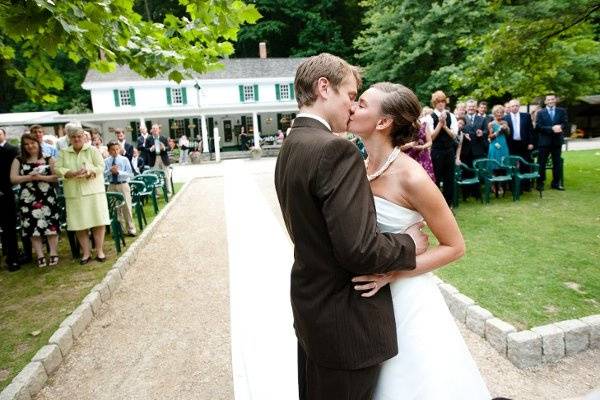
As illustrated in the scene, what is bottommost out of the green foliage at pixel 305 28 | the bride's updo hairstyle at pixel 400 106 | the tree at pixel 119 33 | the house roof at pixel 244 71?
the bride's updo hairstyle at pixel 400 106

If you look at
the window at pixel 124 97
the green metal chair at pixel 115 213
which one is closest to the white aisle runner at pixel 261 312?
the green metal chair at pixel 115 213

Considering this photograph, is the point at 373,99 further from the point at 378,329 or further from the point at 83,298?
the point at 83,298

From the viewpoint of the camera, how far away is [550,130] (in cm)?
916

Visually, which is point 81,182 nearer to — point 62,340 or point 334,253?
point 62,340

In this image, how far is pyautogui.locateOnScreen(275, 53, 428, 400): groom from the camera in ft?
4.83

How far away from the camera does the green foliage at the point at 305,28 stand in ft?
150

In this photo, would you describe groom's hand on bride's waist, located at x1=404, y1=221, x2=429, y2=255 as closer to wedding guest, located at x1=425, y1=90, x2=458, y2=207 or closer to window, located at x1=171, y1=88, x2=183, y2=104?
wedding guest, located at x1=425, y1=90, x2=458, y2=207

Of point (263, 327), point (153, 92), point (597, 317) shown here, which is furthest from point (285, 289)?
point (153, 92)

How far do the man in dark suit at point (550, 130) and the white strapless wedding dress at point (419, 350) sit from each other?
878 cm

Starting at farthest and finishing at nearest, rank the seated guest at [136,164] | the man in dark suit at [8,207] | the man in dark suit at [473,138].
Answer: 1. the seated guest at [136,164]
2. the man in dark suit at [473,138]
3. the man in dark suit at [8,207]

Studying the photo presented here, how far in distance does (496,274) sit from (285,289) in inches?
99.3

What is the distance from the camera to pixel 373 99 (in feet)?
6.33

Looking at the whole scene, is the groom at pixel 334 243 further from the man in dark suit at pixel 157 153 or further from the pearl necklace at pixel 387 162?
the man in dark suit at pixel 157 153

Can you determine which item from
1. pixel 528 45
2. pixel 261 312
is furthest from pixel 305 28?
pixel 261 312
